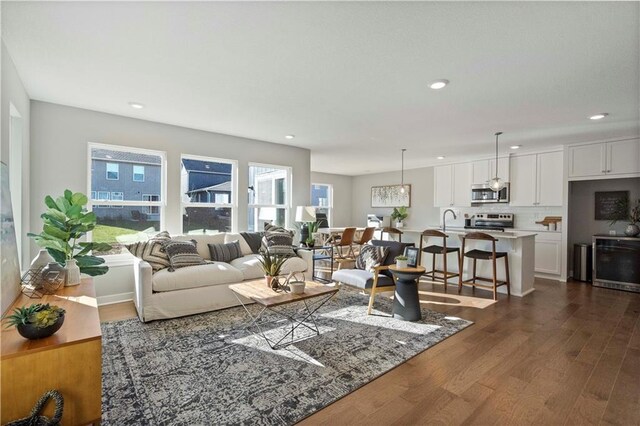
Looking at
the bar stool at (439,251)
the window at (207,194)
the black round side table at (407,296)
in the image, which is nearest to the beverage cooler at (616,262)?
the bar stool at (439,251)

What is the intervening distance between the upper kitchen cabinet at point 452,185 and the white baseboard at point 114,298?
22.1ft

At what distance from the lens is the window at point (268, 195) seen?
5.73 meters

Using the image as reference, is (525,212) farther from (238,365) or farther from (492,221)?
(238,365)

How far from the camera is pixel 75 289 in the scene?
8.32 feet

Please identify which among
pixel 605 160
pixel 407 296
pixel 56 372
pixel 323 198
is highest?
pixel 605 160

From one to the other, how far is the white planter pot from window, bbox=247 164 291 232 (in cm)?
310

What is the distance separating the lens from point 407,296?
347 cm

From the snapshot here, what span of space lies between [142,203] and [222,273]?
1.77m

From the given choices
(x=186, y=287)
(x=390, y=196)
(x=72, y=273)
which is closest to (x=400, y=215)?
(x=390, y=196)

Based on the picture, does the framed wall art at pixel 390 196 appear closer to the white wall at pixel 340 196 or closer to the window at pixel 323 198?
the white wall at pixel 340 196

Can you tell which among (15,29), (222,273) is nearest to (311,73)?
(15,29)

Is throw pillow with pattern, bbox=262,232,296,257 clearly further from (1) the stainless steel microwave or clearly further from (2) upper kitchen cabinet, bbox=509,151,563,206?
(2) upper kitchen cabinet, bbox=509,151,563,206

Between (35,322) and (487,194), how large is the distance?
720 centimetres

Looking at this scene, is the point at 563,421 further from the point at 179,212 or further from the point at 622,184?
the point at 622,184
